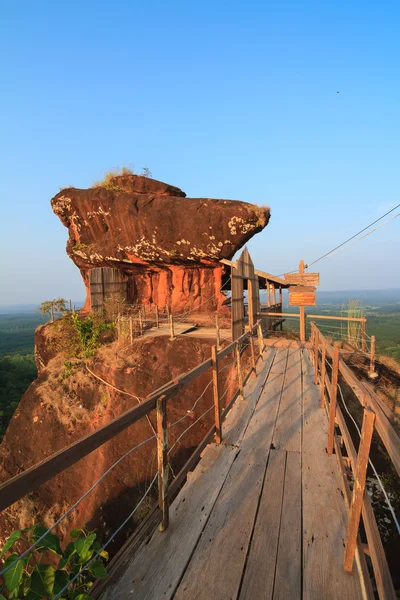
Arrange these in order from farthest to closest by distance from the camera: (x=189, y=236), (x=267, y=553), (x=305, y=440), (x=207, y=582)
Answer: (x=189, y=236) < (x=305, y=440) < (x=267, y=553) < (x=207, y=582)

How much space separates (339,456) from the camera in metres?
3.17

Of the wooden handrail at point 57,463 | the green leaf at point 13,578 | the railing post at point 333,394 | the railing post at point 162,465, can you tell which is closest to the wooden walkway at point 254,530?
the railing post at point 162,465

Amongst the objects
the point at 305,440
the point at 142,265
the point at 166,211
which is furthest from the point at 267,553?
the point at 142,265

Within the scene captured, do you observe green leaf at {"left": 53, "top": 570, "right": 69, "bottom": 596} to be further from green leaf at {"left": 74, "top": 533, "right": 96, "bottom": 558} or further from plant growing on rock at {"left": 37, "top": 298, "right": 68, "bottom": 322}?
plant growing on rock at {"left": 37, "top": 298, "right": 68, "bottom": 322}

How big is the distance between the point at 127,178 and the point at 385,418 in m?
18.4

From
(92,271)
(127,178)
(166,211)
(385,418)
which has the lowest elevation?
(385,418)

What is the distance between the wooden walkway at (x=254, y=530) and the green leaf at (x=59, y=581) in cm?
33

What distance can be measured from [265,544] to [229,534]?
0.30 m

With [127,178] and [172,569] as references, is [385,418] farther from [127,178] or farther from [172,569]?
[127,178]

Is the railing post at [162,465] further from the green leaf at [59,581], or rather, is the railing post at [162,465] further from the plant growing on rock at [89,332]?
the plant growing on rock at [89,332]

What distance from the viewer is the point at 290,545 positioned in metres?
2.25

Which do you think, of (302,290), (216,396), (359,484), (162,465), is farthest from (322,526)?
(302,290)

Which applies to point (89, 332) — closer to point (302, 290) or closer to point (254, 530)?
point (302, 290)

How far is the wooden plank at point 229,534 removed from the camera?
1.95 m
